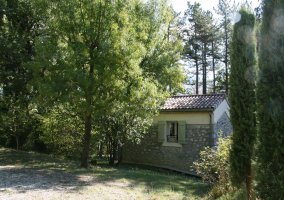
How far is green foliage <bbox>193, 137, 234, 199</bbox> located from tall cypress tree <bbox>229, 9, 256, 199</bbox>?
65 centimetres

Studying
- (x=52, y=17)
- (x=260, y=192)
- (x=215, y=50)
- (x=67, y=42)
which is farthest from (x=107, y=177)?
(x=215, y=50)

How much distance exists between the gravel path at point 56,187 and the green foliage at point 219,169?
1.89m

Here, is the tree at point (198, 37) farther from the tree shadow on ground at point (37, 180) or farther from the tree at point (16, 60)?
the tree shadow on ground at point (37, 180)

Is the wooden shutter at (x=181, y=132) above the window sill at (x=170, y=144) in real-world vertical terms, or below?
above

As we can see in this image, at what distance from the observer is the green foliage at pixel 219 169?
8.62m

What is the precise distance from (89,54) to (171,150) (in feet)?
25.0

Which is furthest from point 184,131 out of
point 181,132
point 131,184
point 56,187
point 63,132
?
point 56,187

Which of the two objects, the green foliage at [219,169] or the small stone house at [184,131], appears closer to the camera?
the green foliage at [219,169]

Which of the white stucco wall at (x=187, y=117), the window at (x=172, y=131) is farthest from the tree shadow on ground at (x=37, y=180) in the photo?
the window at (x=172, y=131)

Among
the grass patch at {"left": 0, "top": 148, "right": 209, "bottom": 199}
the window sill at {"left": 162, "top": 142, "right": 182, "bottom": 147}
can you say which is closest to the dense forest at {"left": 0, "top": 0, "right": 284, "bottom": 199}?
the window sill at {"left": 162, "top": 142, "right": 182, "bottom": 147}

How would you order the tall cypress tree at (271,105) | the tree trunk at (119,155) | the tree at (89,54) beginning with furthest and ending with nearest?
the tree trunk at (119,155) < the tree at (89,54) < the tall cypress tree at (271,105)

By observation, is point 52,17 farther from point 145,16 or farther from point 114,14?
point 145,16

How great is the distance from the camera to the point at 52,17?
13.0 meters

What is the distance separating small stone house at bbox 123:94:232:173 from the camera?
1661 centimetres
